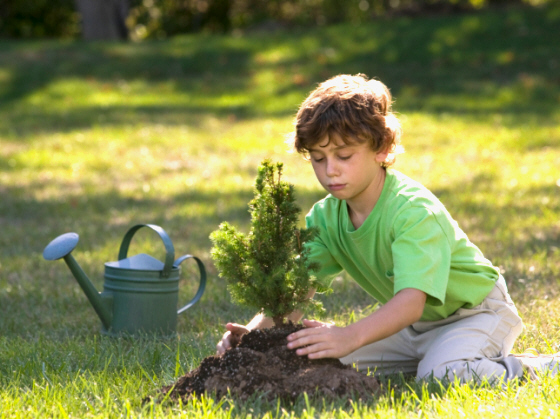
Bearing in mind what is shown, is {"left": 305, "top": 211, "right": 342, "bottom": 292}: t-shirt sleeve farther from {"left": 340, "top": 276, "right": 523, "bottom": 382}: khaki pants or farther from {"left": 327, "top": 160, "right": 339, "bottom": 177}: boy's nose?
{"left": 327, "top": 160, "right": 339, "bottom": 177}: boy's nose

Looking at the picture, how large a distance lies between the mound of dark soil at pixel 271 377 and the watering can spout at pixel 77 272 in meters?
1.11

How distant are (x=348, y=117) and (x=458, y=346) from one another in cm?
107

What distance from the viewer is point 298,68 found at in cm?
1473

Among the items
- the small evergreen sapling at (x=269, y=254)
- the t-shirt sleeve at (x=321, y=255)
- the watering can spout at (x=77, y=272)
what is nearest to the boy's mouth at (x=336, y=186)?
the small evergreen sapling at (x=269, y=254)

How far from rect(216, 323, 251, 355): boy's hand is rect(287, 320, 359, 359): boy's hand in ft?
1.33

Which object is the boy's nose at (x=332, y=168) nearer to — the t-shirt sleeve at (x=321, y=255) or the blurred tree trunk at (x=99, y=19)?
the t-shirt sleeve at (x=321, y=255)

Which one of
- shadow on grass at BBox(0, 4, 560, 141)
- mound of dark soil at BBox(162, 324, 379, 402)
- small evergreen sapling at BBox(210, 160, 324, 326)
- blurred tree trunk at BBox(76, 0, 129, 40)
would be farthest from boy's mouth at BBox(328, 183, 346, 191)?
blurred tree trunk at BBox(76, 0, 129, 40)

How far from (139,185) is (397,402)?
6239 mm

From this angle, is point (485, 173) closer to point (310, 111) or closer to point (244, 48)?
point (310, 111)

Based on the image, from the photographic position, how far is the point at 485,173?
8.45 meters

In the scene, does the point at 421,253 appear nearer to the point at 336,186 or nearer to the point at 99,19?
the point at 336,186

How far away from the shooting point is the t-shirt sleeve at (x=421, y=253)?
2.74 m

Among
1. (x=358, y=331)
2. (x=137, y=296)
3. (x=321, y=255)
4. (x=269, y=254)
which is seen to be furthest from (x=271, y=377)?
(x=137, y=296)

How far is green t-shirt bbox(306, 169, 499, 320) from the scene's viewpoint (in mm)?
2771
